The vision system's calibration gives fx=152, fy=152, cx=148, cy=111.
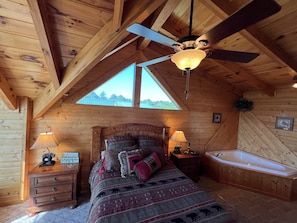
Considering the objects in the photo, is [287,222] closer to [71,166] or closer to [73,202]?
[73,202]

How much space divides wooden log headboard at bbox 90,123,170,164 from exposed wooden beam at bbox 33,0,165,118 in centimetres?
100

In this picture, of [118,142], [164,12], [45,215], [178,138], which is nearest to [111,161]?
[118,142]

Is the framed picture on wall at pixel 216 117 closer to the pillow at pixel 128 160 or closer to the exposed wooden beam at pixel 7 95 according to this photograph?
the pillow at pixel 128 160

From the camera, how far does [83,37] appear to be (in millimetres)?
1737

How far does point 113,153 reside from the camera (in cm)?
245

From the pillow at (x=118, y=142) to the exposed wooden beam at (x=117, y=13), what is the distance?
1884mm

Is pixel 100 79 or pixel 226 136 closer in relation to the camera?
pixel 100 79

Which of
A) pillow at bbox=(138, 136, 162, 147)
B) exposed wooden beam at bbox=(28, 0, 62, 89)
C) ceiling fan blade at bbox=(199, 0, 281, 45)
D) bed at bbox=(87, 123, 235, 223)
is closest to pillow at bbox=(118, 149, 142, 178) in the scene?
bed at bbox=(87, 123, 235, 223)

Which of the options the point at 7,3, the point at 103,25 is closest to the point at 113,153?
the point at 103,25

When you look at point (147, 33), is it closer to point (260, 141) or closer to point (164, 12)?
point (164, 12)

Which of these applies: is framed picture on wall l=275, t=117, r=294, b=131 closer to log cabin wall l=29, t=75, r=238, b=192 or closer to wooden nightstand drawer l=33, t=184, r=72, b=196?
log cabin wall l=29, t=75, r=238, b=192

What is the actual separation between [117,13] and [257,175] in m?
3.73

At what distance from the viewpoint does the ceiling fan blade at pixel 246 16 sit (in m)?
0.87

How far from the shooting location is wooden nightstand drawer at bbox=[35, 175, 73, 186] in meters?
2.19
